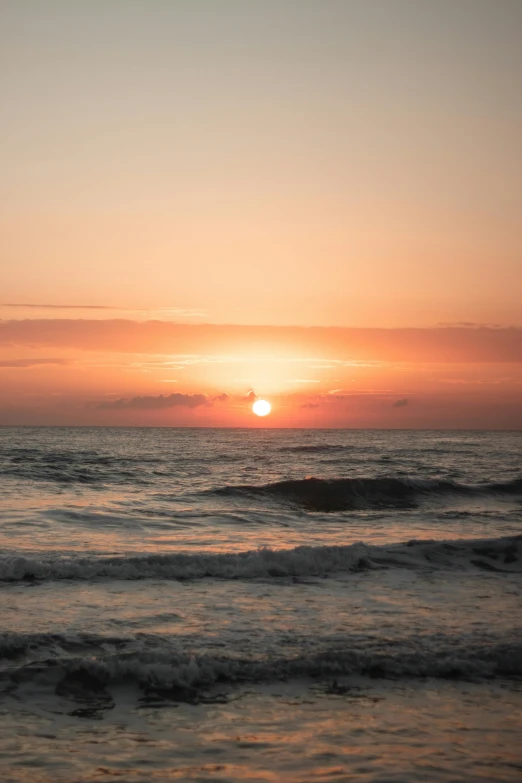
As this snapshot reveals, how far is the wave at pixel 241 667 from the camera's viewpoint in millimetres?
8516

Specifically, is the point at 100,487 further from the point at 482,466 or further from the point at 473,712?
the point at 482,466

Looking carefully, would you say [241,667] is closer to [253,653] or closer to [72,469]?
[253,653]

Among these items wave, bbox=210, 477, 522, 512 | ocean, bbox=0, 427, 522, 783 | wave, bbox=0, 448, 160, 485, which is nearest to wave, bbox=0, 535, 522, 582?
ocean, bbox=0, 427, 522, 783

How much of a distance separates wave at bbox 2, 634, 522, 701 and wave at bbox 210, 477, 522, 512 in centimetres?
1981

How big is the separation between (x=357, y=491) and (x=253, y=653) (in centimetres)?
2604

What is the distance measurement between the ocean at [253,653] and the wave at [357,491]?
9042 millimetres

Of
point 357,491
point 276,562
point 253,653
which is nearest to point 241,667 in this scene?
point 253,653

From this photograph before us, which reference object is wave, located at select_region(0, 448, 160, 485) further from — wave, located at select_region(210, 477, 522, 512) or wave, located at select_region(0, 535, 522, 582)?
wave, located at select_region(0, 535, 522, 582)

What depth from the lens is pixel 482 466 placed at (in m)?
52.3

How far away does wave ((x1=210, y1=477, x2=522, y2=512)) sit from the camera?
104ft

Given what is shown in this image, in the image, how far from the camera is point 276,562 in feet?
51.0

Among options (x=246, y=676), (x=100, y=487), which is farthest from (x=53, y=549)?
(x=100, y=487)

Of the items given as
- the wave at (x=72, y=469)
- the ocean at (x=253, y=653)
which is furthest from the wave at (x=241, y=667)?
the wave at (x=72, y=469)

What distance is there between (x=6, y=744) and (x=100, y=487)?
2658cm
